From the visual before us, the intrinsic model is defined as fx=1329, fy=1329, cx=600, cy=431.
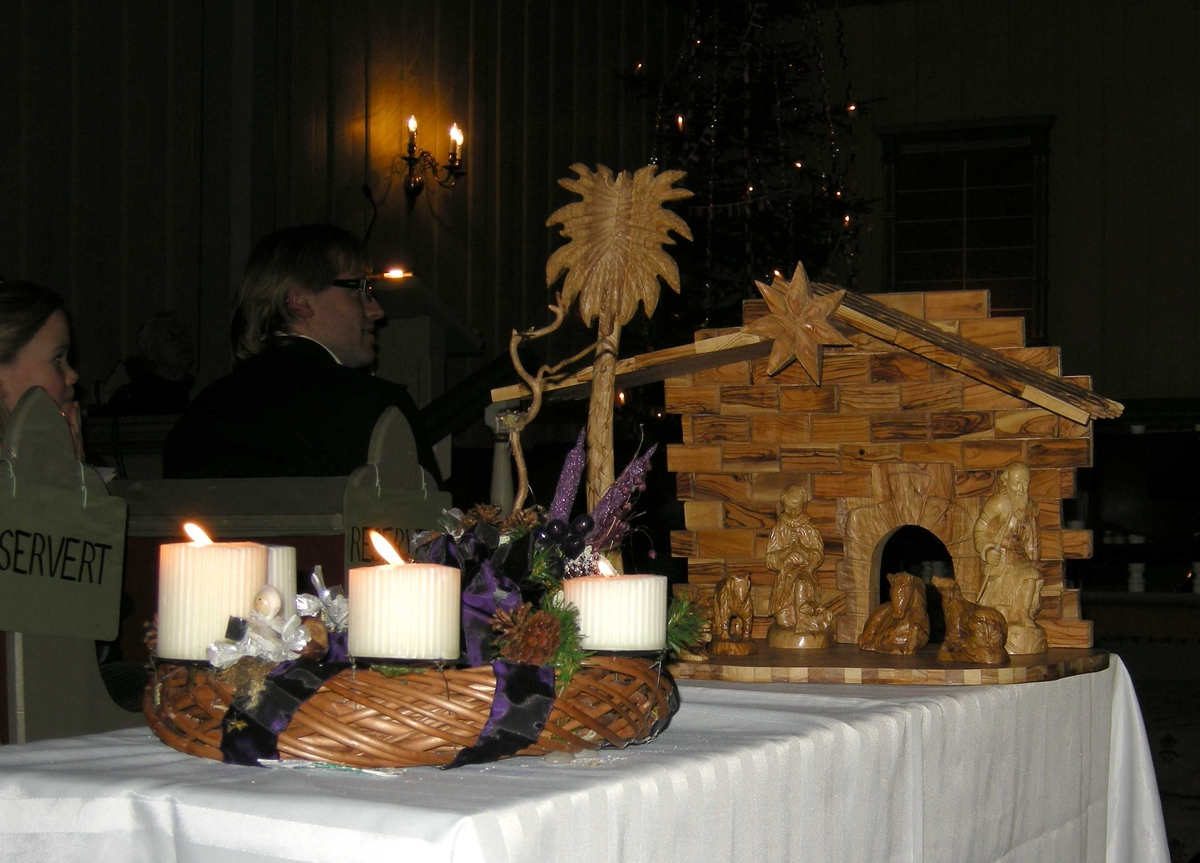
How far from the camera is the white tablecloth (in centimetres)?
97

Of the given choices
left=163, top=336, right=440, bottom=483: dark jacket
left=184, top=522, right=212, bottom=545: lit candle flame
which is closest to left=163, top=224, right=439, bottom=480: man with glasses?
left=163, top=336, right=440, bottom=483: dark jacket

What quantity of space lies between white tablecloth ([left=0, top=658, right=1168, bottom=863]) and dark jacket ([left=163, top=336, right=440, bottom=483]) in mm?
1034

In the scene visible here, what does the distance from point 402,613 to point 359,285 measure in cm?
178

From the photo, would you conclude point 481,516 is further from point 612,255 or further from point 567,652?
point 612,255

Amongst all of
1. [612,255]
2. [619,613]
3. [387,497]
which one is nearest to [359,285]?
[387,497]

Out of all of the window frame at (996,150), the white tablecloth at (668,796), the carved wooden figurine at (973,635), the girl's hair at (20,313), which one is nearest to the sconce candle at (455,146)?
the window frame at (996,150)

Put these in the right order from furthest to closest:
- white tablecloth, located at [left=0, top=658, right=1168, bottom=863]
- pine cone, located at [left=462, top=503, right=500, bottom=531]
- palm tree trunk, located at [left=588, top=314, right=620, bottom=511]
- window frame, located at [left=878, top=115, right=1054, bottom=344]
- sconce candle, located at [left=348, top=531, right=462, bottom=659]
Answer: window frame, located at [left=878, top=115, right=1054, bottom=344] → palm tree trunk, located at [left=588, top=314, right=620, bottom=511] → pine cone, located at [left=462, top=503, right=500, bottom=531] → sconce candle, located at [left=348, top=531, right=462, bottom=659] → white tablecloth, located at [left=0, top=658, right=1168, bottom=863]

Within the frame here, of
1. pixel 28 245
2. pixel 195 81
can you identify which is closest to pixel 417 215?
pixel 195 81

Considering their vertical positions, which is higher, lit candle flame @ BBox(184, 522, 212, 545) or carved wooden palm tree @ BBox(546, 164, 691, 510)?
carved wooden palm tree @ BBox(546, 164, 691, 510)

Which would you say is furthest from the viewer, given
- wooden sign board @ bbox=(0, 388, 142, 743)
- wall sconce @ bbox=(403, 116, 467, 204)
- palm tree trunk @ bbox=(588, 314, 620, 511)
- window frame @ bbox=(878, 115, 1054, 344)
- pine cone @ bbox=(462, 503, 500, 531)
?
window frame @ bbox=(878, 115, 1054, 344)

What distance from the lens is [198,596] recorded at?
117cm

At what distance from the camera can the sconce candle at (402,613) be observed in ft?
3.59

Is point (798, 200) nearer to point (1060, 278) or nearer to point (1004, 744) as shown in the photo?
point (1060, 278)

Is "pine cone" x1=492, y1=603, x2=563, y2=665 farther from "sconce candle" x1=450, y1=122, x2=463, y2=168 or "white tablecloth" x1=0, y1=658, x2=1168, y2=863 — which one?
"sconce candle" x1=450, y1=122, x2=463, y2=168
